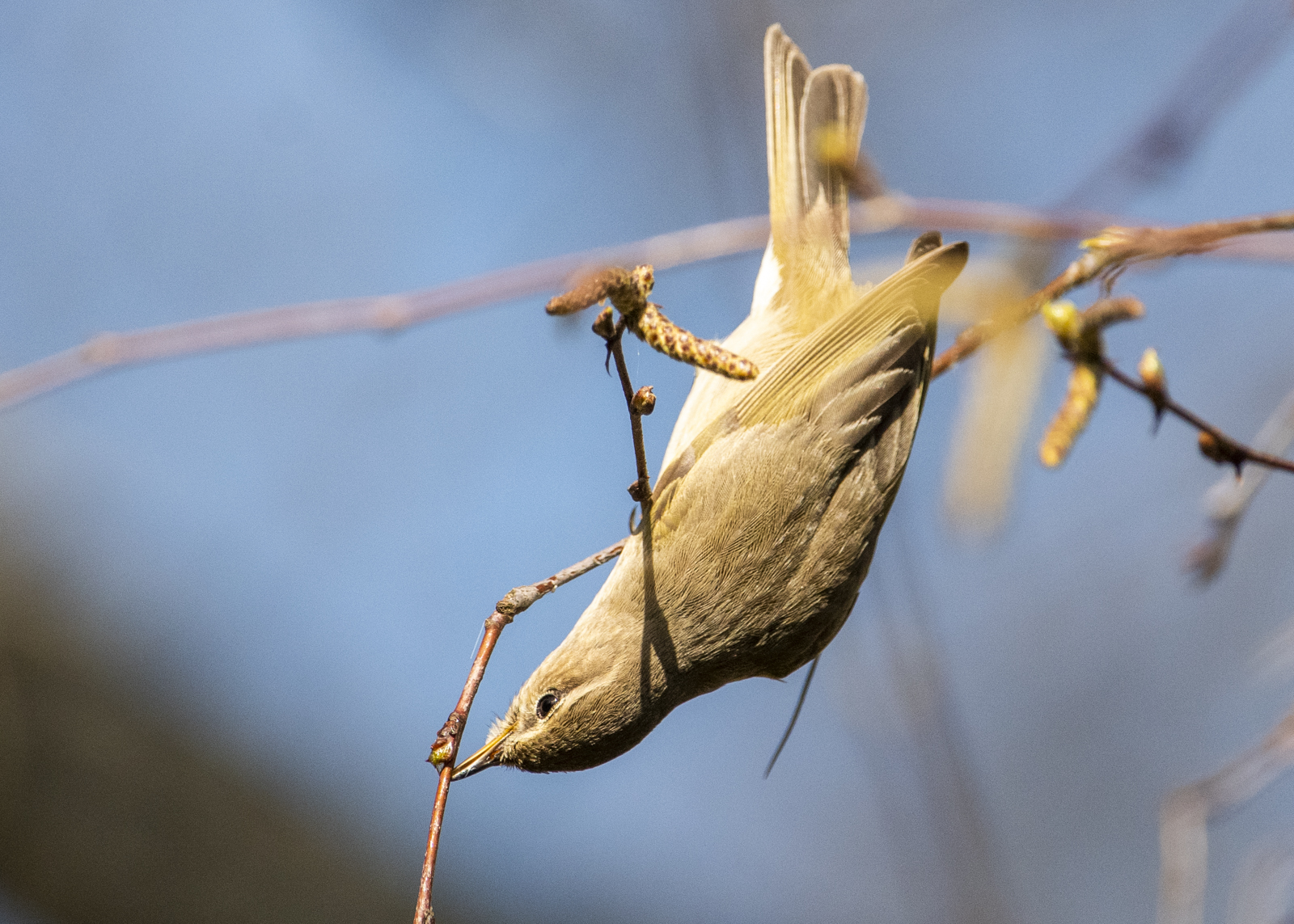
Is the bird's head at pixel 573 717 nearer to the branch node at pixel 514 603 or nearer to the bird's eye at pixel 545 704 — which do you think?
the bird's eye at pixel 545 704

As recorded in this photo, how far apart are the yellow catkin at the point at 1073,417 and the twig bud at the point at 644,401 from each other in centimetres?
71

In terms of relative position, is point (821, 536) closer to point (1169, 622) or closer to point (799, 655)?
point (799, 655)

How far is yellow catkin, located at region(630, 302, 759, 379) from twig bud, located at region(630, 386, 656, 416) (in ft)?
0.20

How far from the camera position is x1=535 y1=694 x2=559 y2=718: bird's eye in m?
2.32

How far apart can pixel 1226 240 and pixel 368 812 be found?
3701 millimetres

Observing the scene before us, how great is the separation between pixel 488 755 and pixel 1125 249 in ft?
5.14

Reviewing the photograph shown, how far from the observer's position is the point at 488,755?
2287mm

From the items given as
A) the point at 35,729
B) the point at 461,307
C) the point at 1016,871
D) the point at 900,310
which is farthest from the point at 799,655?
the point at 1016,871

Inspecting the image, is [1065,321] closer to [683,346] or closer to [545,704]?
[683,346]

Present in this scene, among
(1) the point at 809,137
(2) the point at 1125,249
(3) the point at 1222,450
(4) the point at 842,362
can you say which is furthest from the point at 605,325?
(1) the point at 809,137

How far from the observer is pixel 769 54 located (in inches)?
119

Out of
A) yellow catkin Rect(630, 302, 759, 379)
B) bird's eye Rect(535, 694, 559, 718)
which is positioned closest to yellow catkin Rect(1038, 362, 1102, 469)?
yellow catkin Rect(630, 302, 759, 379)

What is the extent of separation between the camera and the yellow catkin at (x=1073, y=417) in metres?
1.79

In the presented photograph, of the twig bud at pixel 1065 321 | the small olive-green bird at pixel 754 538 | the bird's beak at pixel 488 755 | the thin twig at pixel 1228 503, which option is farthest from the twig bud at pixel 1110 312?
the bird's beak at pixel 488 755
